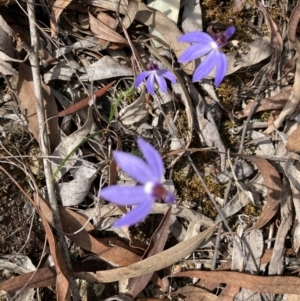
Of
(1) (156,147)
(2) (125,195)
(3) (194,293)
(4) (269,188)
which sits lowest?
(3) (194,293)

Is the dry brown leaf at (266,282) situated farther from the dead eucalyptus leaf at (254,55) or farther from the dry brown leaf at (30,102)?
the dry brown leaf at (30,102)

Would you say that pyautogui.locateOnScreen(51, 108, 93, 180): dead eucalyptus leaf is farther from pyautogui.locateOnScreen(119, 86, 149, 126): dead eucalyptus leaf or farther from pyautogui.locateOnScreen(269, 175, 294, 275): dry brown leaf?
pyautogui.locateOnScreen(269, 175, 294, 275): dry brown leaf

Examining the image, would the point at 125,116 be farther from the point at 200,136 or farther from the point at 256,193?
the point at 256,193

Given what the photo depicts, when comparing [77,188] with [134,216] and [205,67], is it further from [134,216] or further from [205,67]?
[134,216]

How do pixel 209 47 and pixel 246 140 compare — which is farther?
pixel 246 140

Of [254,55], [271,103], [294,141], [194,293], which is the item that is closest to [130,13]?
[254,55]

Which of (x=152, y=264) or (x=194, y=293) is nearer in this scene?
(x=152, y=264)

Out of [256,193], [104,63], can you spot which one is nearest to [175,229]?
[256,193]
